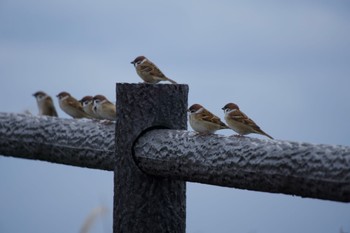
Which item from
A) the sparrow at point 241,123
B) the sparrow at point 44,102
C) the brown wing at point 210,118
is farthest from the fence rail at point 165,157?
the sparrow at point 44,102

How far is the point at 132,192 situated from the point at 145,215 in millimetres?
100

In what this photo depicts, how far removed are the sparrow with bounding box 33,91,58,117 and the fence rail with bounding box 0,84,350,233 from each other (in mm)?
5292

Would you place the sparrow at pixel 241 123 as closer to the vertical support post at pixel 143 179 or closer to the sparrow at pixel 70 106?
the vertical support post at pixel 143 179

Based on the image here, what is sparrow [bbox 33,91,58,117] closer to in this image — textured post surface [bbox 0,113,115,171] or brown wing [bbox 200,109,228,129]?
brown wing [bbox 200,109,228,129]

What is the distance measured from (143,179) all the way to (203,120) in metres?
1.17

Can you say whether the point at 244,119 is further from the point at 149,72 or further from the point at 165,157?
the point at 165,157

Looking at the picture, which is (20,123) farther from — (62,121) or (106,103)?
(106,103)

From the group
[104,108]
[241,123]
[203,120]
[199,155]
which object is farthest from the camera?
[104,108]

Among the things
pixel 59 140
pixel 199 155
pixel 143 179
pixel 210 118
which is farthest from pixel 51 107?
pixel 199 155

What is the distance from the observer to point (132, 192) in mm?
2785

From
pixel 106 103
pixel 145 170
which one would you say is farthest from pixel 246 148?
pixel 106 103

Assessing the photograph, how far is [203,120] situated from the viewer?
12.8 feet

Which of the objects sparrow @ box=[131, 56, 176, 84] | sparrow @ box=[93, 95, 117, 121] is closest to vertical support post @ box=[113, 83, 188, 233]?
Result: sparrow @ box=[93, 95, 117, 121]

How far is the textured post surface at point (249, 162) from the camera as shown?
2.07m
